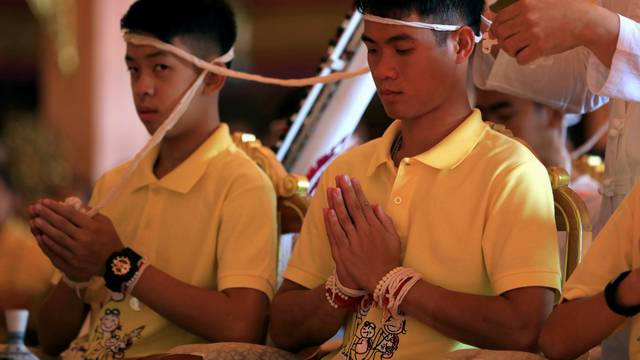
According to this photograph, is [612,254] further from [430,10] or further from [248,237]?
[248,237]

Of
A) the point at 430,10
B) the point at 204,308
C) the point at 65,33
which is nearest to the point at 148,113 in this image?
the point at 204,308

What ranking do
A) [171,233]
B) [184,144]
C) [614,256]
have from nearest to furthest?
1. [614,256]
2. [171,233]
3. [184,144]

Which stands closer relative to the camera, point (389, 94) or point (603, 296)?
point (603, 296)

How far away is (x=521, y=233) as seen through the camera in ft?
6.19

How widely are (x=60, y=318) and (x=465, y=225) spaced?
1.06 m

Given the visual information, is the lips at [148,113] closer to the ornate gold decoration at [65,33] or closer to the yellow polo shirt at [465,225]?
the yellow polo shirt at [465,225]

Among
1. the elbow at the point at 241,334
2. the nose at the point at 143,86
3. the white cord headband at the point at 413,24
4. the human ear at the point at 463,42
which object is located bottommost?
the elbow at the point at 241,334

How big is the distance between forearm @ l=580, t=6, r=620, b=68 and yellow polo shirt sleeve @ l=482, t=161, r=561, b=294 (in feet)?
0.83

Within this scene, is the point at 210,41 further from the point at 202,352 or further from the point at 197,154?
the point at 202,352

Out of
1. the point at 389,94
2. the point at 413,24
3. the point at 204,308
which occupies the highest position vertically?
the point at 413,24

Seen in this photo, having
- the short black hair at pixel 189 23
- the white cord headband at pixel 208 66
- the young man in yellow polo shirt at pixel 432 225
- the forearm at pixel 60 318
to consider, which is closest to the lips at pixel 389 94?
the young man in yellow polo shirt at pixel 432 225

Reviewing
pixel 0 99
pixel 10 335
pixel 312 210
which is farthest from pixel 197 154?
pixel 0 99

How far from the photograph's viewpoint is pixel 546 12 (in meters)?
1.95

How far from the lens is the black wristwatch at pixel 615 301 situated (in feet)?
5.59
